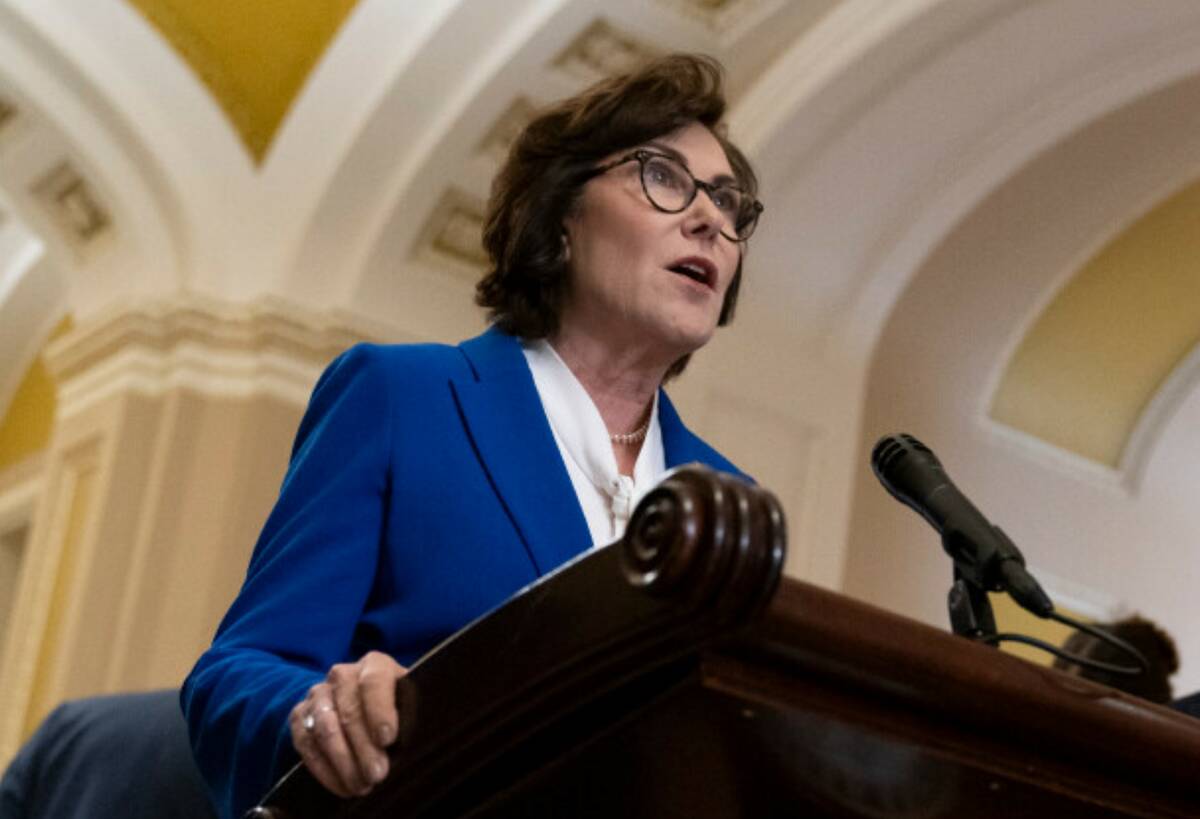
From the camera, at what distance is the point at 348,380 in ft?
5.82

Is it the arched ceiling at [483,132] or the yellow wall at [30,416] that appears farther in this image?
the yellow wall at [30,416]

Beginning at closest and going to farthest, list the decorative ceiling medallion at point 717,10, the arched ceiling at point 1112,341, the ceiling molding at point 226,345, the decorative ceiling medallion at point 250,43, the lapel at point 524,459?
the lapel at point 524,459 → the decorative ceiling medallion at point 717,10 → the decorative ceiling medallion at point 250,43 → the ceiling molding at point 226,345 → the arched ceiling at point 1112,341

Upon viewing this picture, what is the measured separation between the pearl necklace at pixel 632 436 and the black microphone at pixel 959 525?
30 centimetres

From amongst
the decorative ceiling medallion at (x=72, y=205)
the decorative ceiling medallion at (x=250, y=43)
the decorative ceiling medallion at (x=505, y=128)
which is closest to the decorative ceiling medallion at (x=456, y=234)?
the decorative ceiling medallion at (x=505, y=128)

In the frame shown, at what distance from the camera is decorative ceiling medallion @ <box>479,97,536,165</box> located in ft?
23.5

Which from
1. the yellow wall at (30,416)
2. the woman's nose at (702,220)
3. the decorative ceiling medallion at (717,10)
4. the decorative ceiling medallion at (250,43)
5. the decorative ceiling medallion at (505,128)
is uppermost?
the woman's nose at (702,220)

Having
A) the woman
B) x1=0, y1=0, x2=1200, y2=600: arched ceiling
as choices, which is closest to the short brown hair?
the woman

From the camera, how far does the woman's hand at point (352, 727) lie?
120 centimetres

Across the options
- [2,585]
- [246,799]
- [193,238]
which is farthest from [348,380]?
[2,585]

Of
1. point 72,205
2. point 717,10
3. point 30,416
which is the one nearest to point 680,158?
point 717,10

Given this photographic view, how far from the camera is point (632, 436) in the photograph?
6.70ft

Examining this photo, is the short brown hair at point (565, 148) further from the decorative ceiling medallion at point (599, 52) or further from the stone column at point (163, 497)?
the stone column at point (163, 497)

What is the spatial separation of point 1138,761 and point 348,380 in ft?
2.81

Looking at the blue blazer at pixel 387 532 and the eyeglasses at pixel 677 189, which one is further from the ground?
the eyeglasses at pixel 677 189
